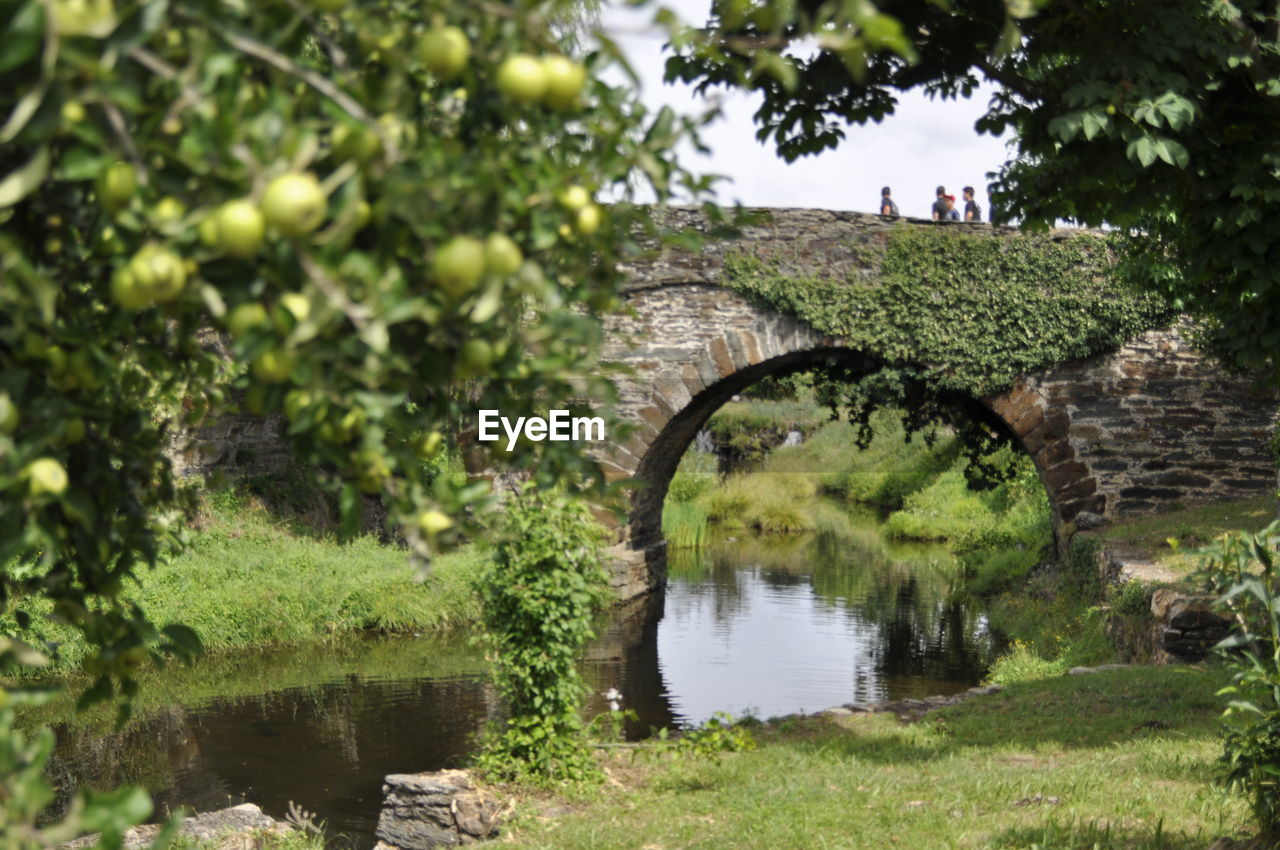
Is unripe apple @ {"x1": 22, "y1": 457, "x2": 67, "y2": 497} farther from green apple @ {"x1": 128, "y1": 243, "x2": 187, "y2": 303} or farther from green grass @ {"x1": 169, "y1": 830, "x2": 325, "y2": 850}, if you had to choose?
green grass @ {"x1": 169, "y1": 830, "x2": 325, "y2": 850}

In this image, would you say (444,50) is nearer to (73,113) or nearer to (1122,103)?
(73,113)

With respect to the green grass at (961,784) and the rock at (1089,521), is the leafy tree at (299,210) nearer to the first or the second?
the green grass at (961,784)

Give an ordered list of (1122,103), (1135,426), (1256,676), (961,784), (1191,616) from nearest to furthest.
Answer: (1256,676) < (1122,103) < (961,784) < (1191,616) < (1135,426)

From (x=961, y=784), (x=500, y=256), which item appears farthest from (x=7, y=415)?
(x=961, y=784)

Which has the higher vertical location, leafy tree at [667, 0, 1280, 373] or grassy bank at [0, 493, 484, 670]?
leafy tree at [667, 0, 1280, 373]

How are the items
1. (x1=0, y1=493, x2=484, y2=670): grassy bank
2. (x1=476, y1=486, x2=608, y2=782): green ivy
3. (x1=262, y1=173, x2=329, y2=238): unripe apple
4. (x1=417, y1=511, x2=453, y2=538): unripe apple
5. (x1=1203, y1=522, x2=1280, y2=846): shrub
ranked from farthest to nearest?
1. (x1=0, y1=493, x2=484, y2=670): grassy bank
2. (x1=476, y1=486, x2=608, y2=782): green ivy
3. (x1=1203, y1=522, x2=1280, y2=846): shrub
4. (x1=417, y1=511, x2=453, y2=538): unripe apple
5. (x1=262, y1=173, x2=329, y2=238): unripe apple

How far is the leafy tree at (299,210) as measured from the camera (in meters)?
1.20

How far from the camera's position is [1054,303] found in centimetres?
1256

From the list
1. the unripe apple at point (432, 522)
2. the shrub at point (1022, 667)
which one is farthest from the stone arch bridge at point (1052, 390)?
the unripe apple at point (432, 522)

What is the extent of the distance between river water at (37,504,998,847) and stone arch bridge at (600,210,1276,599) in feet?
6.48

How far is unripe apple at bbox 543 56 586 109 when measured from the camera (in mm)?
1313

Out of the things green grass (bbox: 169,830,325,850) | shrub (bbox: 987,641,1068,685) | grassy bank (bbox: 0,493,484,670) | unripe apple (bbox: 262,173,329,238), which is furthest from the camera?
grassy bank (bbox: 0,493,484,670)

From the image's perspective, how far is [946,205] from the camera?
16797 millimetres

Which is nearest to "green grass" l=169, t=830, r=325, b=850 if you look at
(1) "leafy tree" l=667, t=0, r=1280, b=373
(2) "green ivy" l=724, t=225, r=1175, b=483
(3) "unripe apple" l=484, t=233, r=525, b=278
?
(1) "leafy tree" l=667, t=0, r=1280, b=373
